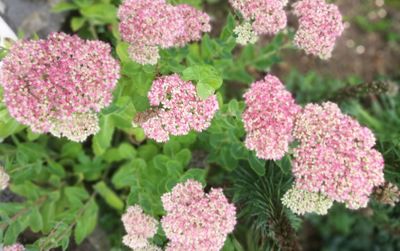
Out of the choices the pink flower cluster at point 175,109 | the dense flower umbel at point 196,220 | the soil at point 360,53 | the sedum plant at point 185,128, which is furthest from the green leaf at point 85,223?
the soil at point 360,53

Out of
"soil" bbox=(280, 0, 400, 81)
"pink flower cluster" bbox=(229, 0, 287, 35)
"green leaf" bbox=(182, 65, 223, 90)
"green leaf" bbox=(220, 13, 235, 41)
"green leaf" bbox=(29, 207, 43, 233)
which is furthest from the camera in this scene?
"soil" bbox=(280, 0, 400, 81)

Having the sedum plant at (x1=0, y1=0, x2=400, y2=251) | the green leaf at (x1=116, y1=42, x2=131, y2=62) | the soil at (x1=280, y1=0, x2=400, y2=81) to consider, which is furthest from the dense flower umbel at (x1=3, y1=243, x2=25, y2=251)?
the soil at (x1=280, y1=0, x2=400, y2=81)

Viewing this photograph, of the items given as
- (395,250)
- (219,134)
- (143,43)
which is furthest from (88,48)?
(395,250)

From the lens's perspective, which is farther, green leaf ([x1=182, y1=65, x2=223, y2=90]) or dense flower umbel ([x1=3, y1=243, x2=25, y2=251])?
dense flower umbel ([x1=3, y1=243, x2=25, y2=251])

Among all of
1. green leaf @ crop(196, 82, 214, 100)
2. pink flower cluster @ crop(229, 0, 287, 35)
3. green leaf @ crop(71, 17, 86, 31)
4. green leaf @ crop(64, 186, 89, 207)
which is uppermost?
pink flower cluster @ crop(229, 0, 287, 35)

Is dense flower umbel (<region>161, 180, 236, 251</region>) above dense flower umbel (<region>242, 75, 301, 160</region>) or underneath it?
underneath

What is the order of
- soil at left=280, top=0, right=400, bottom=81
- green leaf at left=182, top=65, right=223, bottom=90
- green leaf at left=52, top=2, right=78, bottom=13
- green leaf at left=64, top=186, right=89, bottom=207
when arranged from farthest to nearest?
1. soil at left=280, top=0, right=400, bottom=81
2. green leaf at left=52, top=2, right=78, bottom=13
3. green leaf at left=64, top=186, right=89, bottom=207
4. green leaf at left=182, top=65, right=223, bottom=90

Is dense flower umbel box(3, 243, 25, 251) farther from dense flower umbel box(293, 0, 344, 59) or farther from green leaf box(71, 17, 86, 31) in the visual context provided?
dense flower umbel box(293, 0, 344, 59)

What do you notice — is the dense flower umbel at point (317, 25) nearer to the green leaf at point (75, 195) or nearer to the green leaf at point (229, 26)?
the green leaf at point (229, 26)
